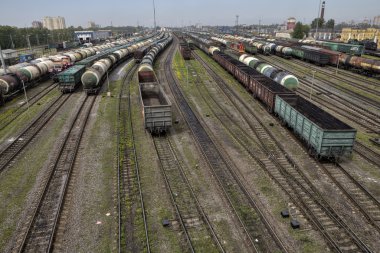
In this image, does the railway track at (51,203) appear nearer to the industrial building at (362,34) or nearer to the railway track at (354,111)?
the railway track at (354,111)

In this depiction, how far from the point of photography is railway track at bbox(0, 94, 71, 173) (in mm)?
19875

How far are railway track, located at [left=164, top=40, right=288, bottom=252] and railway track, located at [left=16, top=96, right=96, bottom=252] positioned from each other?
9020mm

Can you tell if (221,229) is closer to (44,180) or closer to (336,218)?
(336,218)

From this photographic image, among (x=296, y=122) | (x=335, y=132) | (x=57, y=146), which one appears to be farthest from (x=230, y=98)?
(x=57, y=146)

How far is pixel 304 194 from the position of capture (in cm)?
1532

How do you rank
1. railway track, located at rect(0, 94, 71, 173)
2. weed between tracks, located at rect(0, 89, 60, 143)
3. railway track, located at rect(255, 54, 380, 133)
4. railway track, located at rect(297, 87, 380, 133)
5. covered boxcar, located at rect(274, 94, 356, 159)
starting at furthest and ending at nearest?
railway track, located at rect(255, 54, 380, 133)
railway track, located at rect(297, 87, 380, 133)
weed between tracks, located at rect(0, 89, 60, 143)
railway track, located at rect(0, 94, 71, 173)
covered boxcar, located at rect(274, 94, 356, 159)

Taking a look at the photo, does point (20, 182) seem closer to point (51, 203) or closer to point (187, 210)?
point (51, 203)

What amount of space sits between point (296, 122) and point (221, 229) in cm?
1238

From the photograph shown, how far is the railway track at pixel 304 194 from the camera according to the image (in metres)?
12.0

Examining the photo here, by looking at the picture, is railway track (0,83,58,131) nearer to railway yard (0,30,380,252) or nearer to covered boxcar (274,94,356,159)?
railway yard (0,30,380,252)

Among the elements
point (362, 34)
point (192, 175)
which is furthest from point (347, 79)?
point (362, 34)

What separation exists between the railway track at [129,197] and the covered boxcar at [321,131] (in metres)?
12.2

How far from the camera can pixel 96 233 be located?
12.6 meters

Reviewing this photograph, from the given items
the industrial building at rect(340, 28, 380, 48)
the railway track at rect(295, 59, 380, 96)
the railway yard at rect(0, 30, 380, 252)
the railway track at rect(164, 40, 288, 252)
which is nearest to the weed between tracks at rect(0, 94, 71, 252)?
the railway yard at rect(0, 30, 380, 252)
